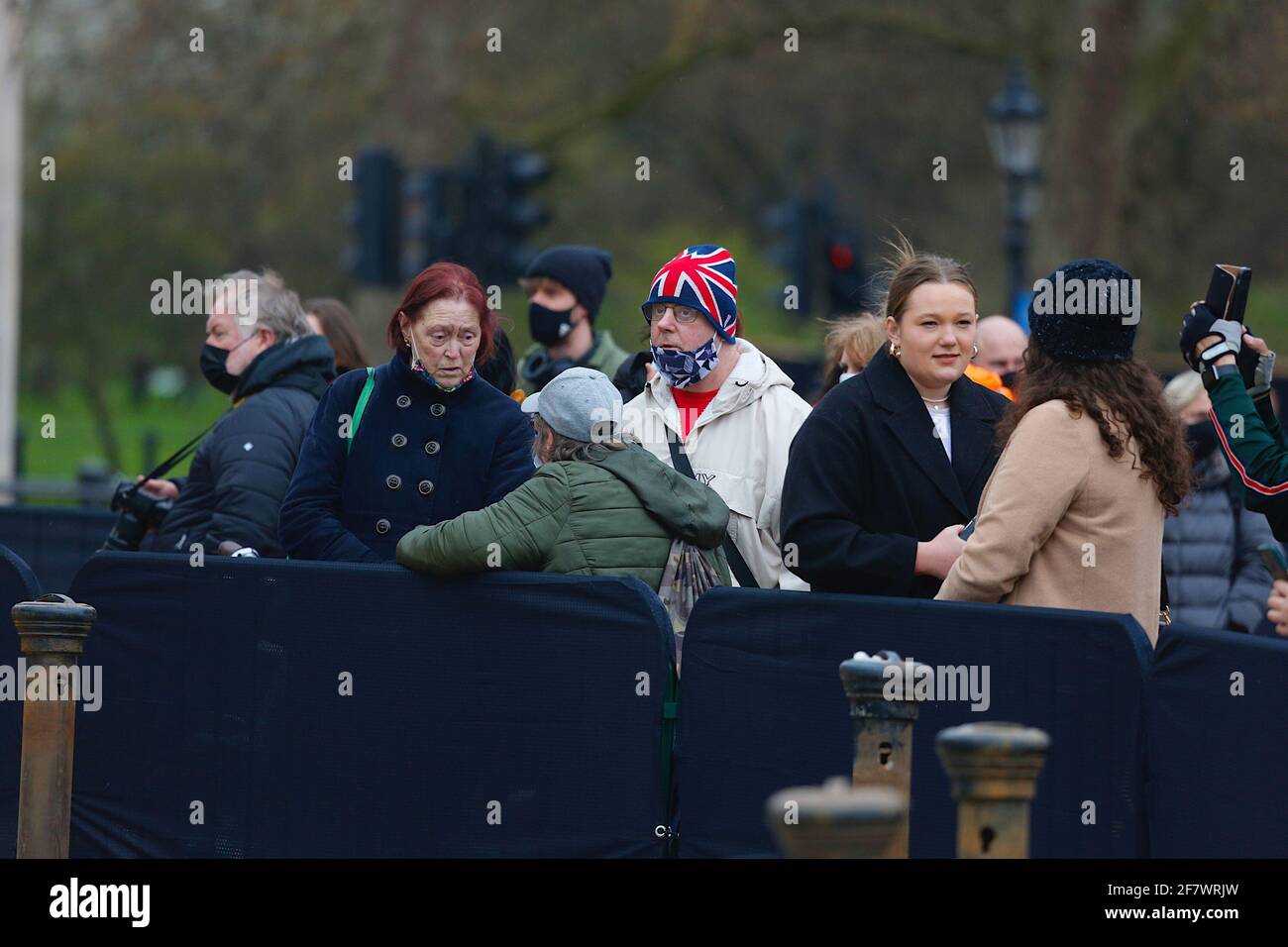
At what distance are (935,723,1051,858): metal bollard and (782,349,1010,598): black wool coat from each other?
1636 mm

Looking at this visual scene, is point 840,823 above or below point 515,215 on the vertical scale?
below

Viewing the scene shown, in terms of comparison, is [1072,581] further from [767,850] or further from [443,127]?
[443,127]

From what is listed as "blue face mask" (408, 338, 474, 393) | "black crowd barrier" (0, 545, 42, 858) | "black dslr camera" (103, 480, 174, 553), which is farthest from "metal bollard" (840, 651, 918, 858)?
"black dslr camera" (103, 480, 174, 553)

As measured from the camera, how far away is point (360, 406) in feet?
22.1

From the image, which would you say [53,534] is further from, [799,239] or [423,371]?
[799,239]

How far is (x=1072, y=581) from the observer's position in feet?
18.6

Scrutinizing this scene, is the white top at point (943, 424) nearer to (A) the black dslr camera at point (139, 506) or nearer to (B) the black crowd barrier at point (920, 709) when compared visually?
(B) the black crowd barrier at point (920, 709)

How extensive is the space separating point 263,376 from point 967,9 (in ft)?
69.0

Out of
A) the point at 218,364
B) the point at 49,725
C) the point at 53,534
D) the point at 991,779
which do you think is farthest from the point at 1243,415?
the point at 53,534

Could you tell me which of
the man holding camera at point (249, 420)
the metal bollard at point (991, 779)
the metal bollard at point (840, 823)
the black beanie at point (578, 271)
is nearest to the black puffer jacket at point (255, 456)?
the man holding camera at point (249, 420)

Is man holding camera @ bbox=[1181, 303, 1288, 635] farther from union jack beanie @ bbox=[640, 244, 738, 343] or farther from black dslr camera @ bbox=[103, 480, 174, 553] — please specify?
black dslr camera @ bbox=[103, 480, 174, 553]

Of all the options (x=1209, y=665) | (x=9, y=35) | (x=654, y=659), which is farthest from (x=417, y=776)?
(x=9, y=35)

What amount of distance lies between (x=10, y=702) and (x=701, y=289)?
104 inches

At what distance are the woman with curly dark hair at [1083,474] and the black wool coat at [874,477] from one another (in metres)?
0.39
